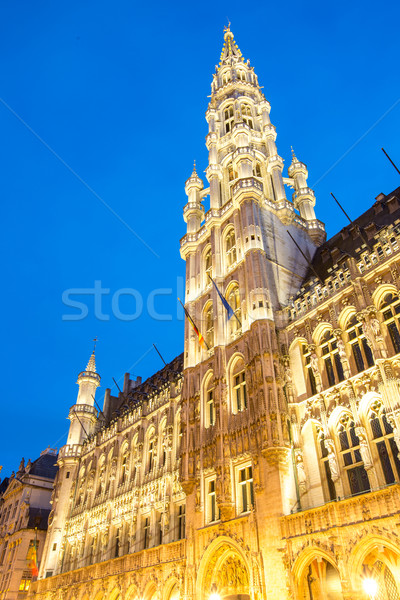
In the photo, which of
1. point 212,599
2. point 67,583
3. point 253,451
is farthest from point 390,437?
point 67,583

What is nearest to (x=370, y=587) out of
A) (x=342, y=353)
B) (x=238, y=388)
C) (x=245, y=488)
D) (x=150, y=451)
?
(x=245, y=488)

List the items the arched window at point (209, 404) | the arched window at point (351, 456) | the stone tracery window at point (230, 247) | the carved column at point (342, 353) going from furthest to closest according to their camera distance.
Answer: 1. the stone tracery window at point (230, 247)
2. the arched window at point (209, 404)
3. the carved column at point (342, 353)
4. the arched window at point (351, 456)

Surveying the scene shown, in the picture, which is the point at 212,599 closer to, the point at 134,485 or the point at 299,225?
the point at 134,485

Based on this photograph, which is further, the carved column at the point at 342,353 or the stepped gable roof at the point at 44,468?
the stepped gable roof at the point at 44,468

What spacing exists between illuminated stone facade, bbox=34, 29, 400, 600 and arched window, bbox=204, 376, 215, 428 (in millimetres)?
98

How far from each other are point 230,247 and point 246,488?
18902 millimetres

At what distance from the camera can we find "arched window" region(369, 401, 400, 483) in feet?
72.8

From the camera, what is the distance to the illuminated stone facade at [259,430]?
22906 millimetres

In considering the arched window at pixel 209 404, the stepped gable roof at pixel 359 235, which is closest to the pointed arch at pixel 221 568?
the arched window at pixel 209 404

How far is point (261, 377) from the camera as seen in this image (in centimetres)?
2867

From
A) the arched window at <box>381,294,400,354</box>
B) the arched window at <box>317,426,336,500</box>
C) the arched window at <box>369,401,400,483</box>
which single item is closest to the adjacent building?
the arched window at <box>317,426,336,500</box>

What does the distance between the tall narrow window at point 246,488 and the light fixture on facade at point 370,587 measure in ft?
27.2

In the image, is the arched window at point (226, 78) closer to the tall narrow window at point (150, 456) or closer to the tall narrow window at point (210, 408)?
the tall narrow window at point (210, 408)

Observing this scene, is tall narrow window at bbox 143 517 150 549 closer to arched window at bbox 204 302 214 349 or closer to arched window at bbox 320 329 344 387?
arched window at bbox 204 302 214 349
